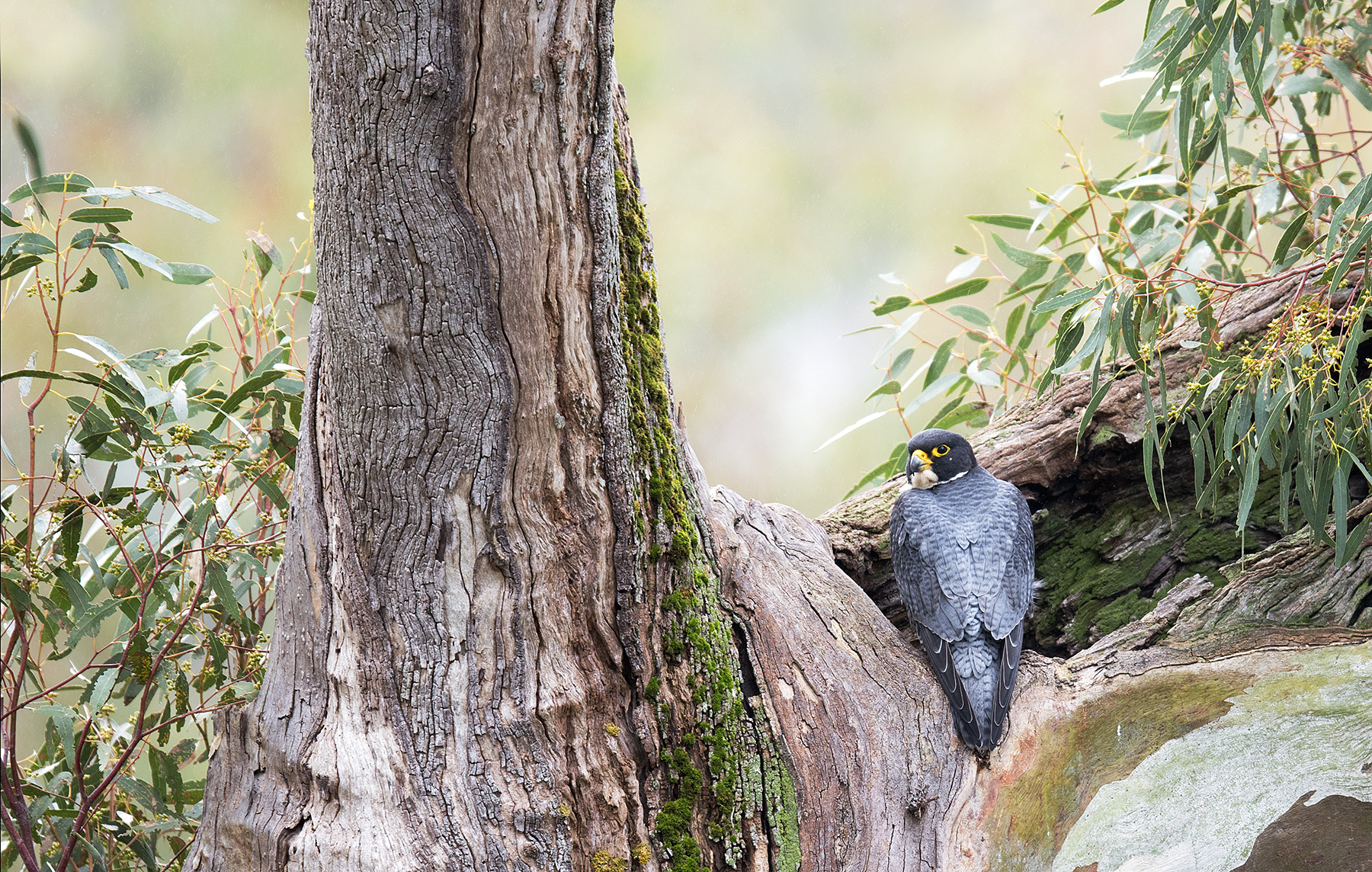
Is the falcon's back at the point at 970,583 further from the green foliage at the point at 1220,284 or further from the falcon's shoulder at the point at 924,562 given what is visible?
the green foliage at the point at 1220,284

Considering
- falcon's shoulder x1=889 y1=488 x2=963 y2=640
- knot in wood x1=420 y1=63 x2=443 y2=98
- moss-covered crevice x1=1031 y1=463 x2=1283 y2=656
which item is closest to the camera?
knot in wood x1=420 y1=63 x2=443 y2=98

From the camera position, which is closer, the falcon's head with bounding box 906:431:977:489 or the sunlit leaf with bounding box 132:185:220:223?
the sunlit leaf with bounding box 132:185:220:223

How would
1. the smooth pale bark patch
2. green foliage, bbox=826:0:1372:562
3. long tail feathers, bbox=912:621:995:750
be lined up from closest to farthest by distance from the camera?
the smooth pale bark patch
green foliage, bbox=826:0:1372:562
long tail feathers, bbox=912:621:995:750

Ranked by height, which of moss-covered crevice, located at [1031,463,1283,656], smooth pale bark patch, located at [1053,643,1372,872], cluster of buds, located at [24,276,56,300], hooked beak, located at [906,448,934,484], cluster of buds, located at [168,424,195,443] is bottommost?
smooth pale bark patch, located at [1053,643,1372,872]

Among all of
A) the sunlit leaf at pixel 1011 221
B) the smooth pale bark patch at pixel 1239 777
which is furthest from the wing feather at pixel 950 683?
the sunlit leaf at pixel 1011 221

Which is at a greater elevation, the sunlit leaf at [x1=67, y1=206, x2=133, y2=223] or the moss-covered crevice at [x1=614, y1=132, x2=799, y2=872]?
the sunlit leaf at [x1=67, y1=206, x2=133, y2=223]

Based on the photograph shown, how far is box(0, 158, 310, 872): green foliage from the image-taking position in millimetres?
1403

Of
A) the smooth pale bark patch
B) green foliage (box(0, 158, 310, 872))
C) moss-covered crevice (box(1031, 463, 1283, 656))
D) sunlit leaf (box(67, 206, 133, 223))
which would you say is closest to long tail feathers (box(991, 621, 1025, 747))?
the smooth pale bark patch

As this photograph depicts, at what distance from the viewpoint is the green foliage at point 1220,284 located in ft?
4.36

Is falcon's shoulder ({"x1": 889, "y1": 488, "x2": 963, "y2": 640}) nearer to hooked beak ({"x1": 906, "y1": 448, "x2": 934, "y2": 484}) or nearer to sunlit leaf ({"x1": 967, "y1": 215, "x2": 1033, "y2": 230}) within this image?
hooked beak ({"x1": 906, "y1": 448, "x2": 934, "y2": 484})

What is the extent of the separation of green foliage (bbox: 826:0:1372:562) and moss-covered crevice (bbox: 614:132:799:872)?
2.10ft

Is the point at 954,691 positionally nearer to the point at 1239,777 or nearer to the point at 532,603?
the point at 1239,777

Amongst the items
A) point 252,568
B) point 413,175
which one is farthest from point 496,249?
point 252,568

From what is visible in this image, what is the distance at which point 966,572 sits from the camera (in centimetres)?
167
